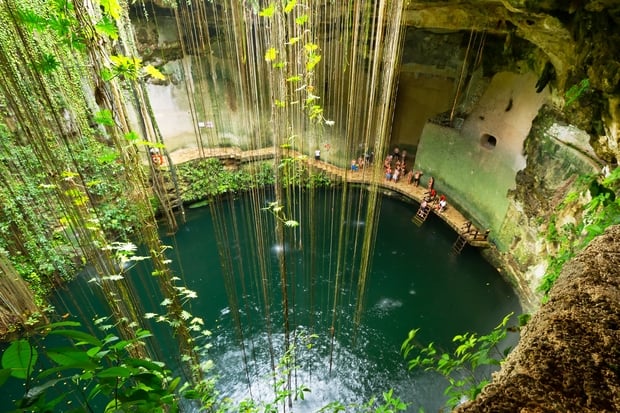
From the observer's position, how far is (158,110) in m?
7.92

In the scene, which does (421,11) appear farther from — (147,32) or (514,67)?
(147,32)

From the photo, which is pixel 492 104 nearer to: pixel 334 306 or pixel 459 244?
pixel 459 244

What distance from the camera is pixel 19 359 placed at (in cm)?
41

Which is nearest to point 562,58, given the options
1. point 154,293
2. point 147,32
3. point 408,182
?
point 408,182

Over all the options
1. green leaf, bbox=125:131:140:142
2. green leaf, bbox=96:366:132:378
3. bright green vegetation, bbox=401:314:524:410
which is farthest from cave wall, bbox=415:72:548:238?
green leaf, bbox=96:366:132:378

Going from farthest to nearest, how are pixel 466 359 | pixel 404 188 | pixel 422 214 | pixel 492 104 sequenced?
pixel 404 188
pixel 422 214
pixel 492 104
pixel 466 359

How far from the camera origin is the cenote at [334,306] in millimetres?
3861

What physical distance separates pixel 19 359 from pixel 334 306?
2856 mm

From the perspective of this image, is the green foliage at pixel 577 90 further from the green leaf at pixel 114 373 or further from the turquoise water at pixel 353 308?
the green leaf at pixel 114 373

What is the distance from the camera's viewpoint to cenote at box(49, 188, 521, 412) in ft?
12.7

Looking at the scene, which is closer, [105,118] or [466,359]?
[105,118]

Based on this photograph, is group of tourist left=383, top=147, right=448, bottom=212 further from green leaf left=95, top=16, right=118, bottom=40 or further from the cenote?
green leaf left=95, top=16, right=118, bottom=40

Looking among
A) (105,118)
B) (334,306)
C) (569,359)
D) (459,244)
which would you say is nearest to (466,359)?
(569,359)

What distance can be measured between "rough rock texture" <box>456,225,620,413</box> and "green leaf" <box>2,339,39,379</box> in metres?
0.62
